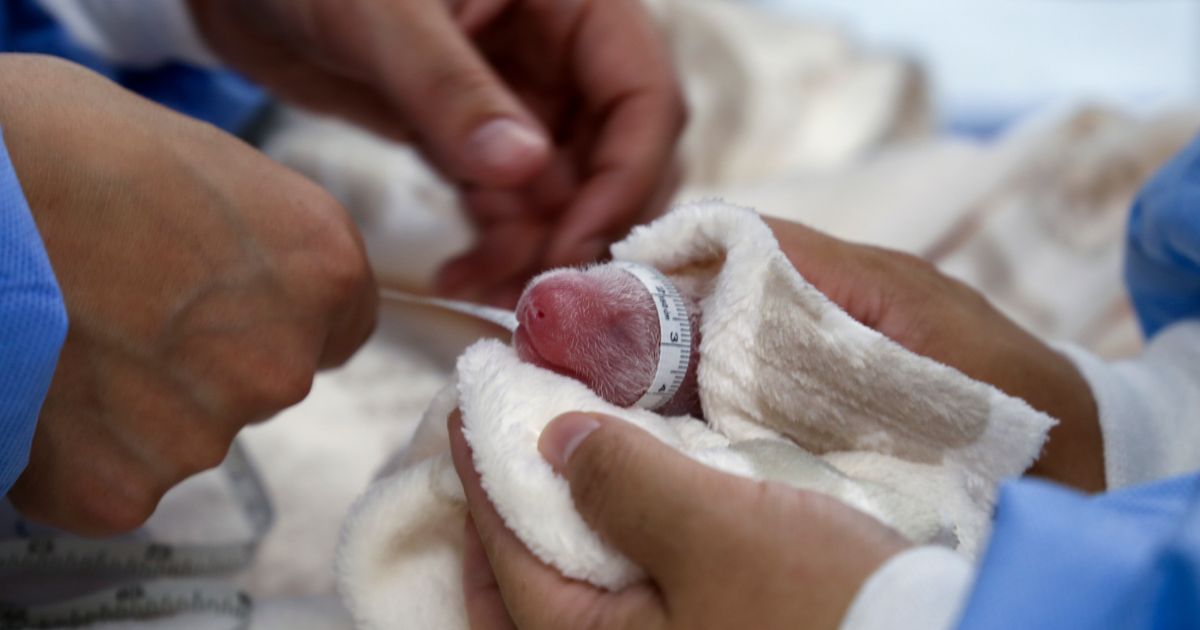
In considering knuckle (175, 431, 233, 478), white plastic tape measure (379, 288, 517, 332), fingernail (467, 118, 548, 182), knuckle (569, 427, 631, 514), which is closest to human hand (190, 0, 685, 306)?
fingernail (467, 118, 548, 182)

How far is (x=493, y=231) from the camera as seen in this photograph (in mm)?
858

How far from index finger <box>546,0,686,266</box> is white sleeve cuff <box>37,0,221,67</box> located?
1.18 feet

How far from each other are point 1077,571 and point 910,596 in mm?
55

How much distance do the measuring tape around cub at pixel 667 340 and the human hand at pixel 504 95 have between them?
26cm

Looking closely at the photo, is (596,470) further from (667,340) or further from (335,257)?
(335,257)

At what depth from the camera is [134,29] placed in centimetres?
92

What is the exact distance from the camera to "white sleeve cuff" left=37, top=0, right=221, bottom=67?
90 centimetres

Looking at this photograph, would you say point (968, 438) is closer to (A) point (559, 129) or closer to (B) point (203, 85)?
(A) point (559, 129)

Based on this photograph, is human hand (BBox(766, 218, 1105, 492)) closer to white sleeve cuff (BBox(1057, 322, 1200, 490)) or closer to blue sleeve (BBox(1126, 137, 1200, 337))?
white sleeve cuff (BBox(1057, 322, 1200, 490))

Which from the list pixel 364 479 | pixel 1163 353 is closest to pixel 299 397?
pixel 364 479

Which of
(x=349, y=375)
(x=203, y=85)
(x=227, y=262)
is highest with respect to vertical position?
(x=227, y=262)

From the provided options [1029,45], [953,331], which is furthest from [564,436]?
[1029,45]

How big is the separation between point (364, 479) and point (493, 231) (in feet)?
0.80

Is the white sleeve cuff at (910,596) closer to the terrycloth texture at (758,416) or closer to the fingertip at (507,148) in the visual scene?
the terrycloth texture at (758,416)
